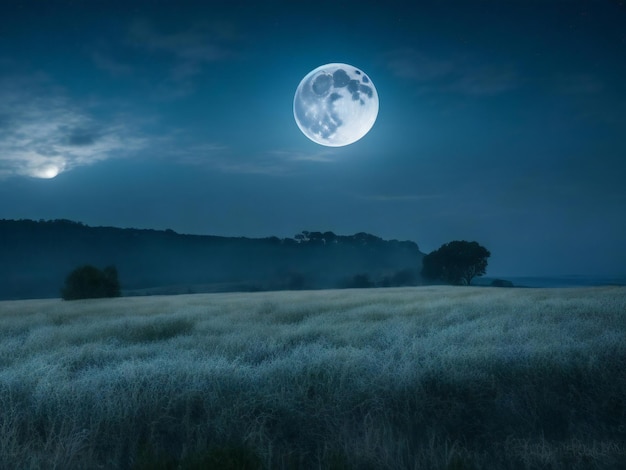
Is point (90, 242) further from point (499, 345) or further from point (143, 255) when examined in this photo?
point (499, 345)

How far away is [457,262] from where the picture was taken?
209 ft

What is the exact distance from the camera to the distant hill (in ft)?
268

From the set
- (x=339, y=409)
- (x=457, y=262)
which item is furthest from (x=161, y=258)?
(x=339, y=409)

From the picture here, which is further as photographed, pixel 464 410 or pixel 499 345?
pixel 499 345

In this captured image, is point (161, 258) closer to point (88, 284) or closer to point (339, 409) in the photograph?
point (88, 284)

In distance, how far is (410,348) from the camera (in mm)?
8281

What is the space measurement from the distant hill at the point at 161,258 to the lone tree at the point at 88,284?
Answer: 35.4 metres

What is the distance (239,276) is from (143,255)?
73.7 ft

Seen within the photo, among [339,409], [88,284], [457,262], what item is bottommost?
[339,409]

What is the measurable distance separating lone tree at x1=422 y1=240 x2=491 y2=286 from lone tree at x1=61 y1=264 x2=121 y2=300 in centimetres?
4364

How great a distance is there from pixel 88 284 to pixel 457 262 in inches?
1870

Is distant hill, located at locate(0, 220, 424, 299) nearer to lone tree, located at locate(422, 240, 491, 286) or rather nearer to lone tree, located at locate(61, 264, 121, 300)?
lone tree, located at locate(422, 240, 491, 286)

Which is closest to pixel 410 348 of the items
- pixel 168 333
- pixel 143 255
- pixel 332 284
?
pixel 168 333

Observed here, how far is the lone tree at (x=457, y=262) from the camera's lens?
63281 mm
